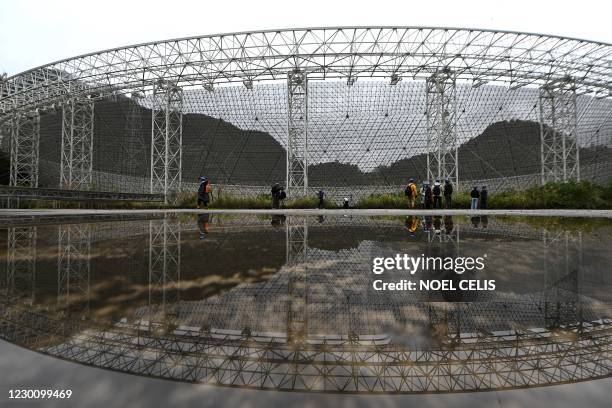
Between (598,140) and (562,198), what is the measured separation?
28.2m

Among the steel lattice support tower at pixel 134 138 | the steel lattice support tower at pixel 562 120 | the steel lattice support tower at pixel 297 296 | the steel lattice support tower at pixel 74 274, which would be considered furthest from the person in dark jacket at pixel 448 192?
the steel lattice support tower at pixel 134 138

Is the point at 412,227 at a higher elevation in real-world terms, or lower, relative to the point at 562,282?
higher

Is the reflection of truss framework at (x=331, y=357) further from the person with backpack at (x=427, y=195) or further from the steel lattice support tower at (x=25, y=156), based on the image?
the steel lattice support tower at (x=25, y=156)

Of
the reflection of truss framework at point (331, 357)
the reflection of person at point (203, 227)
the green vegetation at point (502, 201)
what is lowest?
the reflection of truss framework at point (331, 357)

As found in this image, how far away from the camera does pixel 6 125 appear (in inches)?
1345

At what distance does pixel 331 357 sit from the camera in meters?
0.97

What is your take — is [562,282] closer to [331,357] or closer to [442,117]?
[331,357]

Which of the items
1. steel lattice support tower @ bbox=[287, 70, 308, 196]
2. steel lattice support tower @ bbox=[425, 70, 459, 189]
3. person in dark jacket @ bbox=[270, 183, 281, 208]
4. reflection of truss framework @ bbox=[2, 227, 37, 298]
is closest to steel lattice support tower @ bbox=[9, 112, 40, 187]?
steel lattice support tower @ bbox=[287, 70, 308, 196]

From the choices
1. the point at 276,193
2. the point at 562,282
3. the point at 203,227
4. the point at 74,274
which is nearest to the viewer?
the point at 562,282

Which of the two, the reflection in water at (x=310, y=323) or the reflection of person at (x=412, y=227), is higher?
the reflection of person at (x=412, y=227)

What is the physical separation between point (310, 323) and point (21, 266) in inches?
92.6

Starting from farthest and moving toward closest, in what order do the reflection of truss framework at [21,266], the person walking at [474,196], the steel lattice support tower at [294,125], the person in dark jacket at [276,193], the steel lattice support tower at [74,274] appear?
the steel lattice support tower at [294,125]
the person in dark jacket at [276,193]
the person walking at [474,196]
the reflection of truss framework at [21,266]
the steel lattice support tower at [74,274]

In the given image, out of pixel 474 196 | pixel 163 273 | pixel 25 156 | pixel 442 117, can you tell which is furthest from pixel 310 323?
pixel 25 156

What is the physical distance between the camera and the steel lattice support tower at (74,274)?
146 cm
